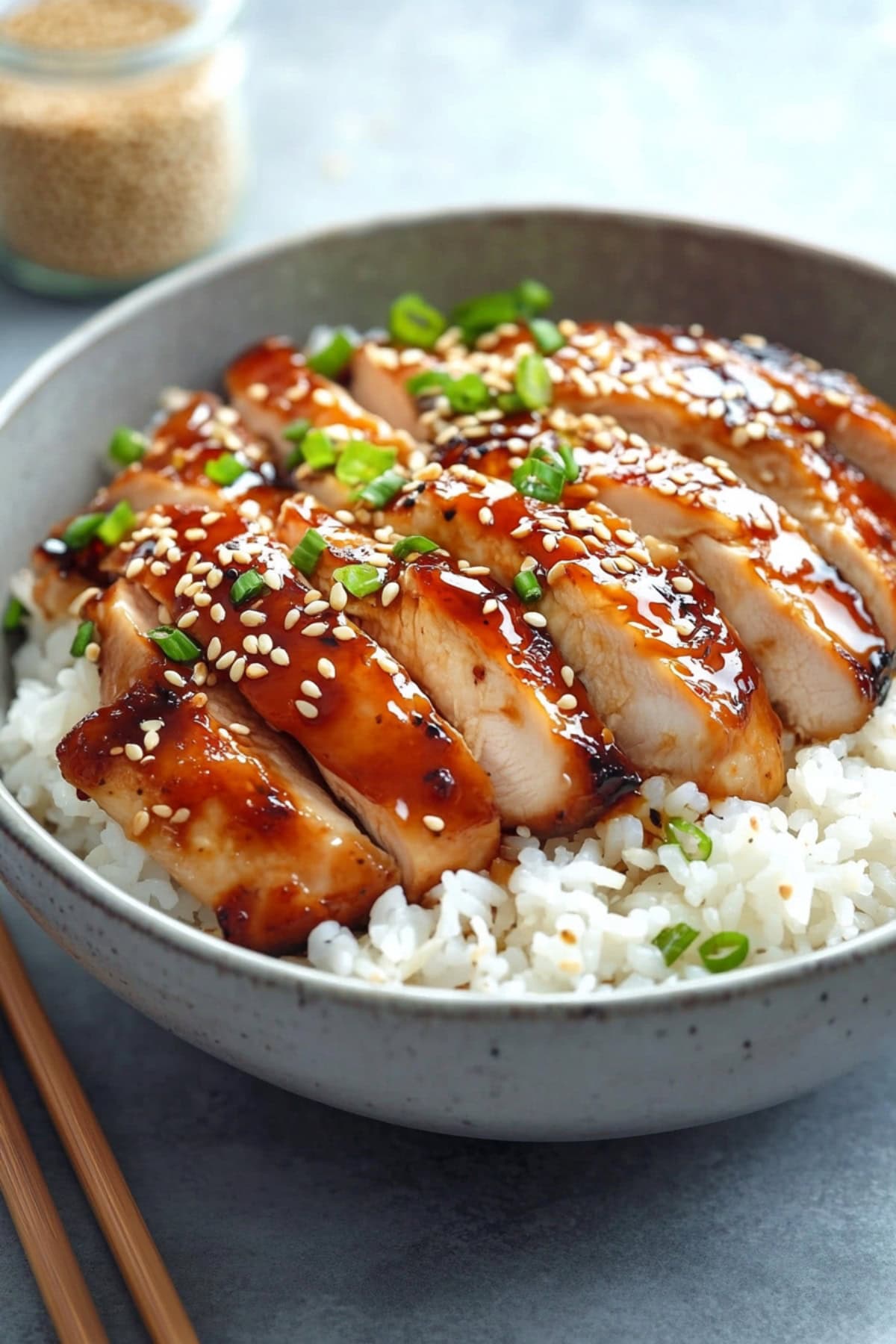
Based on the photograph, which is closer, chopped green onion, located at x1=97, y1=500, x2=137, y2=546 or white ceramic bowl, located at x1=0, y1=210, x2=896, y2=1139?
white ceramic bowl, located at x1=0, y1=210, x2=896, y2=1139

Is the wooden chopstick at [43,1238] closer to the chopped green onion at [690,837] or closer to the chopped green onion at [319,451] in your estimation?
the chopped green onion at [690,837]

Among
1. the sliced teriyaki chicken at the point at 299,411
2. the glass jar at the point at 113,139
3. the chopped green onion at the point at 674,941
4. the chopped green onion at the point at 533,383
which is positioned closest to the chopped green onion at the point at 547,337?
the chopped green onion at the point at 533,383

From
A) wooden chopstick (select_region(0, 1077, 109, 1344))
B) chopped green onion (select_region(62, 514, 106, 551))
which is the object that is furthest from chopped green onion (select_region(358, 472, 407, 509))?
wooden chopstick (select_region(0, 1077, 109, 1344))

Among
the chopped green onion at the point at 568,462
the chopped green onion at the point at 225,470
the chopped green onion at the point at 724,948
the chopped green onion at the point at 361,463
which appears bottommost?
the chopped green onion at the point at 225,470

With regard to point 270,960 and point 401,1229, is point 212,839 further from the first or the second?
point 401,1229

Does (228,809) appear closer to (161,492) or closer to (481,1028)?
(481,1028)

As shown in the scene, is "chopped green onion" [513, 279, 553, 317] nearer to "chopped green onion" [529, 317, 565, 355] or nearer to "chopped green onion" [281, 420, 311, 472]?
"chopped green onion" [529, 317, 565, 355]
